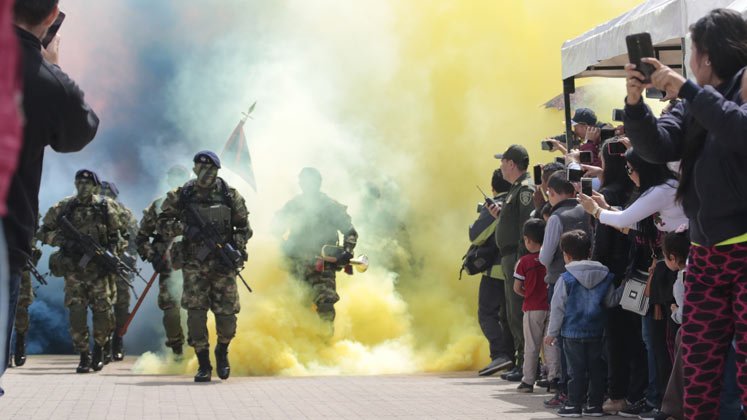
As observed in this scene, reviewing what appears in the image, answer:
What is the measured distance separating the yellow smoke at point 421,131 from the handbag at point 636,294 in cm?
599

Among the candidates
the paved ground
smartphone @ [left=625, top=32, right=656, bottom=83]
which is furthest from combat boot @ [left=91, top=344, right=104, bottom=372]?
smartphone @ [left=625, top=32, right=656, bottom=83]

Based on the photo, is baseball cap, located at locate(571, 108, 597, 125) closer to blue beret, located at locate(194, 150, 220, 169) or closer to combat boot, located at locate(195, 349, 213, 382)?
blue beret, located at locate(194, 150, 220, 169)

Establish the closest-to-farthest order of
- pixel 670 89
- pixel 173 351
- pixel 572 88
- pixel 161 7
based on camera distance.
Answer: pixel 670 89 < pixel 572 88 < pixel 173 351 < pixel 161 7

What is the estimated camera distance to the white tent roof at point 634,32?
8.41 meters

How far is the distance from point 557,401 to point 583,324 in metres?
0.97

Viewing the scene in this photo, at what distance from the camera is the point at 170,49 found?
1756 centimetres

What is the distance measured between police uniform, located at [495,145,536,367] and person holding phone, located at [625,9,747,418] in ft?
18.4

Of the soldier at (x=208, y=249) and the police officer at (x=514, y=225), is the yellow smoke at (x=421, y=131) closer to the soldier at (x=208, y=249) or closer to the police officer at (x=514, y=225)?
the soldier at (x=208, y=249)

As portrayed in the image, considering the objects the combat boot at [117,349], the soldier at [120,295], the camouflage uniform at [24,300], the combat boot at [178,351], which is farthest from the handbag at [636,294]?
the combat boot at [117,349]

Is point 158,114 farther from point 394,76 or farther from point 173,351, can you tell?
point 173,351

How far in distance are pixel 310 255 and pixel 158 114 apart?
15.6ft

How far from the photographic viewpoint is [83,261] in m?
12.5

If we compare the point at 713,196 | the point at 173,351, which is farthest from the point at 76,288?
the point at 713,196

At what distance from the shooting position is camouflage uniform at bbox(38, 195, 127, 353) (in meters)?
12.6
